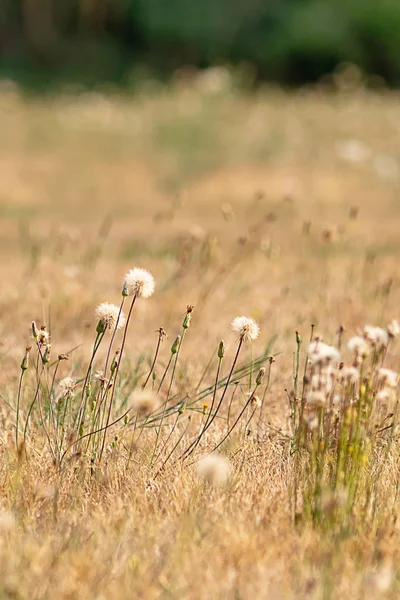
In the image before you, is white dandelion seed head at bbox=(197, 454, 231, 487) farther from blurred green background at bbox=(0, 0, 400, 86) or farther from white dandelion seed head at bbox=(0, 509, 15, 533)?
blurred green background at bbox=(0, 0, 400, 86)

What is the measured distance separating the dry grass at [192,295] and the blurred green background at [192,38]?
1545 cm

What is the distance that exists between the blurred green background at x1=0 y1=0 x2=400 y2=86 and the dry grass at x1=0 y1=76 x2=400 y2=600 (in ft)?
50.7

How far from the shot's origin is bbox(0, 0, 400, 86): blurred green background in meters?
31.6

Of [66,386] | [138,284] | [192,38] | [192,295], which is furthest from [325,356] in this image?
[192,38]

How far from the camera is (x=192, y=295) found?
6.26m

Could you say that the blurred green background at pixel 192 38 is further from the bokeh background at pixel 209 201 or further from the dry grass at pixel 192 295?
the dry grass at pixel 192 295

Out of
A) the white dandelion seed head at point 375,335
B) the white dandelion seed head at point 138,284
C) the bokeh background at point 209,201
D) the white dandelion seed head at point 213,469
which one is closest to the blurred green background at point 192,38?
the bokeh background at point 209,201

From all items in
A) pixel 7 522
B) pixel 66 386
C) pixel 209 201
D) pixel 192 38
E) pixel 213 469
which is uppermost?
pixel 192 38

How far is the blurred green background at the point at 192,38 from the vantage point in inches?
1244

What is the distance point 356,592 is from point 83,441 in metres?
1.30

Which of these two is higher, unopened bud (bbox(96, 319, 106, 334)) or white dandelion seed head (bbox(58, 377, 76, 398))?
unopened bud (bbox(96, 319, 106, 334))

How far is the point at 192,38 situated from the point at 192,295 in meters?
28.0

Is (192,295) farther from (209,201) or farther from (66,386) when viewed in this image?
(209,201)

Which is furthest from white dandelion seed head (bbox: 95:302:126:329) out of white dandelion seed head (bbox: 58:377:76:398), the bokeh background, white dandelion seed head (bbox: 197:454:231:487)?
the bokeh background
